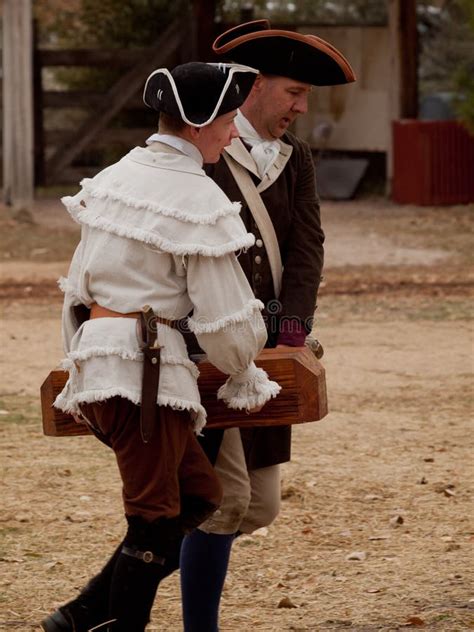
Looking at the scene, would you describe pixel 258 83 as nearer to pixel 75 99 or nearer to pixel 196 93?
pixel 196 93

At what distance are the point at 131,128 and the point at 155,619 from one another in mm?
15579

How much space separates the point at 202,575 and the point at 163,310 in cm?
86

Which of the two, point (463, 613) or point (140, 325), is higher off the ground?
point (140, 325)

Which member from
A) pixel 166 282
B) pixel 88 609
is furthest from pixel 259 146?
pixel 88 609

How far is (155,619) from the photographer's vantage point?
460cm

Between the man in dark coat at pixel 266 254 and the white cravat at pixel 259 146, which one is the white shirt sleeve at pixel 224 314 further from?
the white cravat at pixel 259 146

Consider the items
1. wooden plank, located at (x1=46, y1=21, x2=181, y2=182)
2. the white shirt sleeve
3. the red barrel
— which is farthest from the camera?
wooden plank, located at (x1=46, y1=21, x2=181, y2=182)

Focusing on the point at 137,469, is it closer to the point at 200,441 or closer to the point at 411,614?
the point at 200,441

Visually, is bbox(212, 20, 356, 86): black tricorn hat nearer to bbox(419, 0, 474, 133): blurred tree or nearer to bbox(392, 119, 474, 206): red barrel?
bbox(392, 119, 474, 206): red barrel

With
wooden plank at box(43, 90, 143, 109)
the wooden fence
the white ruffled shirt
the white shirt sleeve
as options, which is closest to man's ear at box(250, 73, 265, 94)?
the white ruffled shirt

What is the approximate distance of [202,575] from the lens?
12.9ft

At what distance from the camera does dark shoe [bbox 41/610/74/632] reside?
157 inches

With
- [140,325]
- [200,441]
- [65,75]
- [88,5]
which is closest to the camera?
[140,325]

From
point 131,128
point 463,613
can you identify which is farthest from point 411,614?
point 131,128
